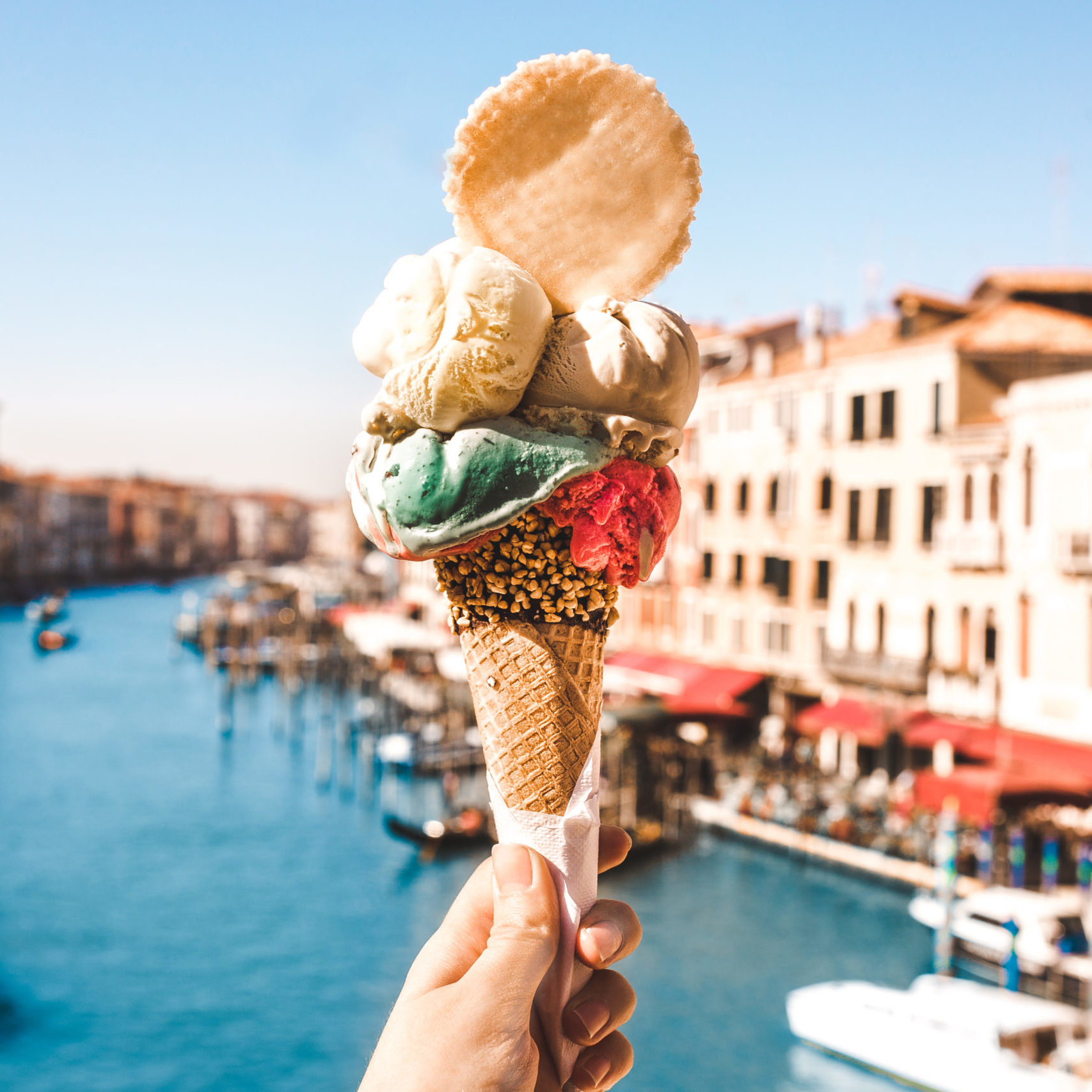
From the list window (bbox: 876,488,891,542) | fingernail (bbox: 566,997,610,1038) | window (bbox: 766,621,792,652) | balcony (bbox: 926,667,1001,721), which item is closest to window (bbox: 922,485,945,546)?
window (bbox: 876,488,891,542)

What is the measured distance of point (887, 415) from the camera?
884 inches

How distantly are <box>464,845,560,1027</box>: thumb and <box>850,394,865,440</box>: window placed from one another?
2201cm

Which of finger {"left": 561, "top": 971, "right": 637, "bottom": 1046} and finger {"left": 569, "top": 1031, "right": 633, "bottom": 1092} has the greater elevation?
finger {"left": 561, "top": 971, "right": 637, "bottom": 1046}

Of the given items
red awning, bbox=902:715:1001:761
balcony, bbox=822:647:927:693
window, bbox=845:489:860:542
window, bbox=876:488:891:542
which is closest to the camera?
red awning, bbox=902:715:1001:761

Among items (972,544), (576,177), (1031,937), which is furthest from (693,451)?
(576,177)

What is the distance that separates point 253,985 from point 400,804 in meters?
10.2

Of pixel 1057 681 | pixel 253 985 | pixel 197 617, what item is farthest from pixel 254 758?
pixel 197 617

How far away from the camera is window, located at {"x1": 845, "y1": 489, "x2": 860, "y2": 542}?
23281 mm

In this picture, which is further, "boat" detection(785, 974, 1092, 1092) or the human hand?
"boat" detection(785, 974, 1092, 1092)

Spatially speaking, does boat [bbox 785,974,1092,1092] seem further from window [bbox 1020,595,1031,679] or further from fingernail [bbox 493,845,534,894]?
fingernail [bbox 493,845,534,894]

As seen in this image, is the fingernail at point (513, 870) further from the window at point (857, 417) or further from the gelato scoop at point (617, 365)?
the window at point (857, 417)

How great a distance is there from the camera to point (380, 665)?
44875 mm

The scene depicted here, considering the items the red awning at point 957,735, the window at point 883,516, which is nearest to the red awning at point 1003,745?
the red awning at point 957,735

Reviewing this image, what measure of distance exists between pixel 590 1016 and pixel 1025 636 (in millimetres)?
18864
